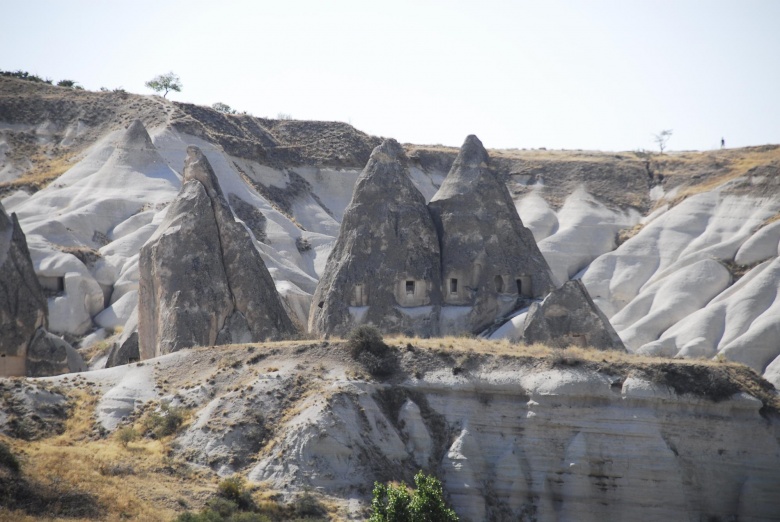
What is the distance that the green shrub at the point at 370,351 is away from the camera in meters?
41.3

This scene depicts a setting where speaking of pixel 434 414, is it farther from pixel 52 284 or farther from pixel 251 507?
pixel 52 284

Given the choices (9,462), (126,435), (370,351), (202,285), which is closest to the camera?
(9,462)

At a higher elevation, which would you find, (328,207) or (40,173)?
(40,173)

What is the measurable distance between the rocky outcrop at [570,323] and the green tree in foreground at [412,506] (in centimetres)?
1327

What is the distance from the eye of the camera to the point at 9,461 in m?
32.0

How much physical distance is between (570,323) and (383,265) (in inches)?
383

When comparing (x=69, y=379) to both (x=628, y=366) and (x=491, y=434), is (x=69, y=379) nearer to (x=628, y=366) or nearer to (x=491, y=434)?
(x=491, y=434)

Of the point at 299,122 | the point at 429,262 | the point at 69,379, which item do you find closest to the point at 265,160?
the point at 299,122

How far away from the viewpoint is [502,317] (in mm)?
52406

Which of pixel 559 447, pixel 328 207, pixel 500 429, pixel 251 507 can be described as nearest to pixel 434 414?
pixel 500 429

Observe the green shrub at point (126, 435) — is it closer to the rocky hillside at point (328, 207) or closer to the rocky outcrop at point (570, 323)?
the rocky outcrop at point (570, 323)

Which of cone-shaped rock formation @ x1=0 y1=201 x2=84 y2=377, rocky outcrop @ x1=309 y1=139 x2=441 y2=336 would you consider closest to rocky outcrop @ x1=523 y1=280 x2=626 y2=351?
rocky outcrop @ x1=309 y1=139 x2=441 y2=336

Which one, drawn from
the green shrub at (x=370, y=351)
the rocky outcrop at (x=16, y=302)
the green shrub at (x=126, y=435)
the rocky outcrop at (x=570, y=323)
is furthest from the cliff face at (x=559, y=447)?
the rocky outcrop at (x=16, y=302)

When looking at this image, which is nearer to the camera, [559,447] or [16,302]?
[559,447]
